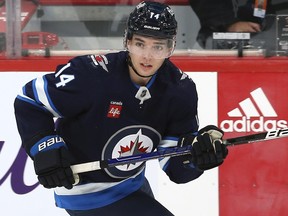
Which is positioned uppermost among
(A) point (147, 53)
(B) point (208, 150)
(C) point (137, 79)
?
(A) point (147, 53)

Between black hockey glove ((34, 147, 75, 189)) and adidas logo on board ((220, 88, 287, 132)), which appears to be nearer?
black hockey glove ((34, 147, 75, 189))

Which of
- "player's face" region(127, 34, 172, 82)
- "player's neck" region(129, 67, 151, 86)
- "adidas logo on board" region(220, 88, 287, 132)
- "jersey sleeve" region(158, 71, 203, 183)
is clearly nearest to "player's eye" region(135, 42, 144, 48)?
"player's face" region(127, 34, 172, 82)

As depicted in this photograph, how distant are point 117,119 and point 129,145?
0.13m

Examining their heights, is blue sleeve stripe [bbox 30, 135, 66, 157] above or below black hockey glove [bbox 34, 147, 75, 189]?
above

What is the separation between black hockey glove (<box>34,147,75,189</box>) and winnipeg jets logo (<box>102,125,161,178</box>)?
21 centimetres

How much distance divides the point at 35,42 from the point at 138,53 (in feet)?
4.60

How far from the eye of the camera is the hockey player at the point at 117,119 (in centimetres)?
252

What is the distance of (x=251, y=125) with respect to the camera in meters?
3.68

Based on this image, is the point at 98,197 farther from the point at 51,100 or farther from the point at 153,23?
the point at 153,23

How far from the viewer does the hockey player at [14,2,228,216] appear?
2.52m

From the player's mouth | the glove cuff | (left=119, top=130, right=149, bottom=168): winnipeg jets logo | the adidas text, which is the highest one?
the player's mouth

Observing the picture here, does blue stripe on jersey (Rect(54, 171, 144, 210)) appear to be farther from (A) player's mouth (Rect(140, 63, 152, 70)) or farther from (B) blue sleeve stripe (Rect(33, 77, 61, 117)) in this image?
(A) player's mouth (Rect(140, 63, 152, 70))

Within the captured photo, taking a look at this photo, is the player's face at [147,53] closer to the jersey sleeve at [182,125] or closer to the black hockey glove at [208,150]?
the jersey sleeve at [182,125]

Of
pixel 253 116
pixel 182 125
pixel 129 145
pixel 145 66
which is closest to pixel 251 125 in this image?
pixel 253 116
